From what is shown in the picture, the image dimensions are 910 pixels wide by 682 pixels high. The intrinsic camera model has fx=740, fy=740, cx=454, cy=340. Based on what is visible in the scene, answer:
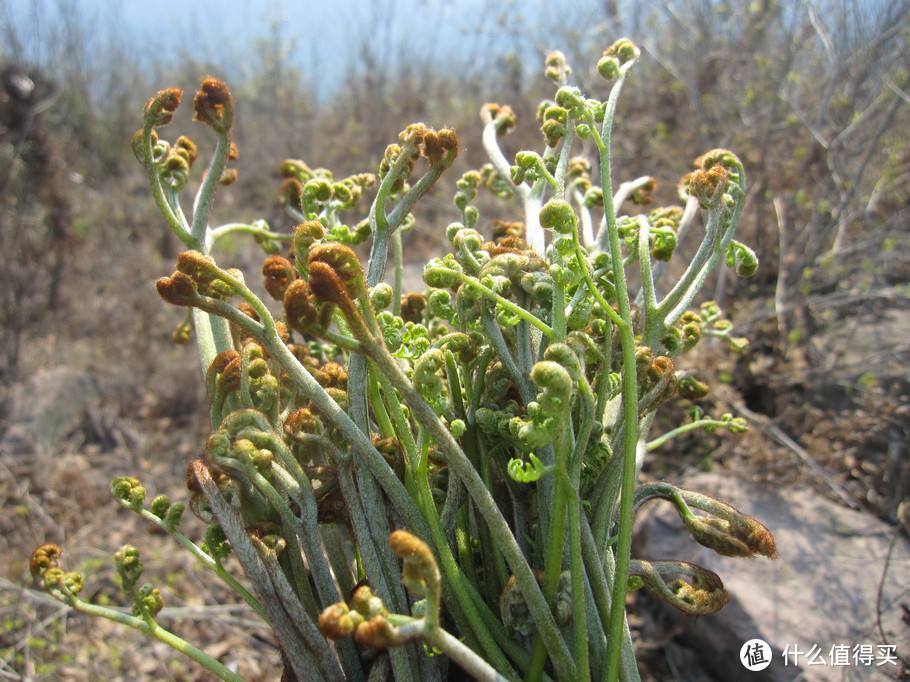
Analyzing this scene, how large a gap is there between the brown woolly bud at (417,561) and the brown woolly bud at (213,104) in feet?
2.42

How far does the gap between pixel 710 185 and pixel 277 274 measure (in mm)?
644

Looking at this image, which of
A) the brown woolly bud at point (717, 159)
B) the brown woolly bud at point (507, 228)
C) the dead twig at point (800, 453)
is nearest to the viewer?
the brown woolly bud at point (717, 159)

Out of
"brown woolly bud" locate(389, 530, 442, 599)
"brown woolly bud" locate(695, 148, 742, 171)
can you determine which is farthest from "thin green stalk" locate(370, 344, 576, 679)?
"brown woolly bud" locate(695, 148, 742, 171)

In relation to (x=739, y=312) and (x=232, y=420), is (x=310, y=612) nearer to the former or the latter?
(x=232, y=420)

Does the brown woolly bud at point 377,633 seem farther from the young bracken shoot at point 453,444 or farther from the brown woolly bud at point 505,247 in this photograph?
the brown woolly bud at point 505,247

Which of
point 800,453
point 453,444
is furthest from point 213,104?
point 800,453

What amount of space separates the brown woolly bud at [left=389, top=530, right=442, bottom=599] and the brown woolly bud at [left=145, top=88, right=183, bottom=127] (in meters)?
0.75

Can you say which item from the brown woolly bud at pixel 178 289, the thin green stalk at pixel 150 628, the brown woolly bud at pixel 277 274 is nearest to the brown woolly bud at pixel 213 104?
the brown woolly bud at pixel 277 274

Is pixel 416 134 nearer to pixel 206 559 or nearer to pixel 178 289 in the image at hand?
pixel 178 289

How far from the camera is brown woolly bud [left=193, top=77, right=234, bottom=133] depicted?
1.12 meters

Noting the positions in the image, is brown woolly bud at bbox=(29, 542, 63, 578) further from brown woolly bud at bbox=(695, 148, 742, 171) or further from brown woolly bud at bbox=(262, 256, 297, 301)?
brown woolly bud at bbox=(695, 148, 742, 171)

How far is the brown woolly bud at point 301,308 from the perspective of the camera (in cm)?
84

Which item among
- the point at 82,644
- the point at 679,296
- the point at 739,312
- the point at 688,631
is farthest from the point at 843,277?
the point at 82,644

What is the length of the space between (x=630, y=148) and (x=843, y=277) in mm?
2373
